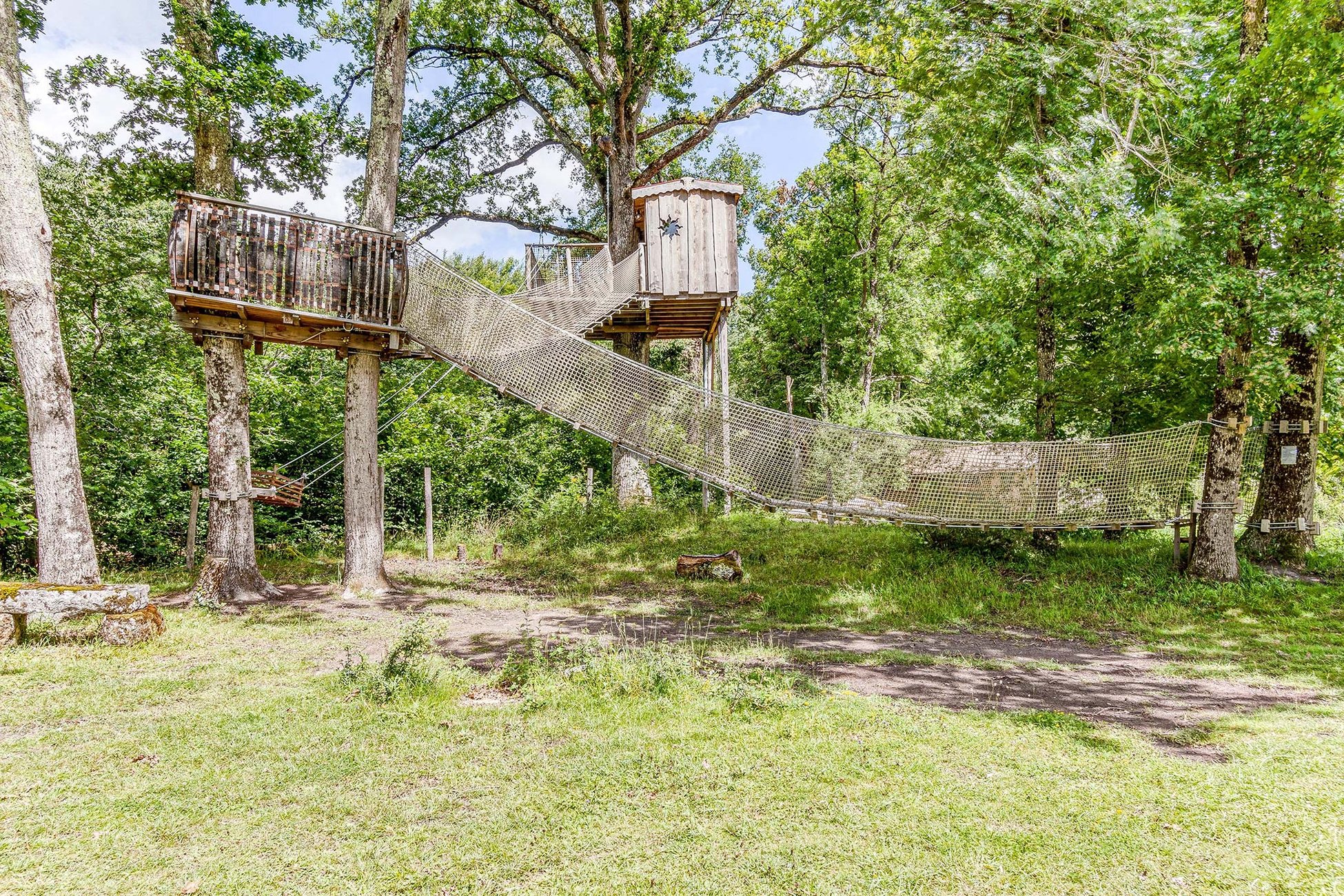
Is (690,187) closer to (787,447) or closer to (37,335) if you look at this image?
(787,447)

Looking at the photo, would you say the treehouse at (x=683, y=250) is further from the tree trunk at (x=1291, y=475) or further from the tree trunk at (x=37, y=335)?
the tree trunk at (x=1291, y=475)

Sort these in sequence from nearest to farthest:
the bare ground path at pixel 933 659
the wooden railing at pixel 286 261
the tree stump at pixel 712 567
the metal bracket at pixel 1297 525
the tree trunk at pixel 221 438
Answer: the bare ground path at pixel 933 659
the wooden railing at pixel 286 261
the tree trunk at pixel 221 438
the metal bracket at pixel 1297 525
the tree stump at pixel 712 567

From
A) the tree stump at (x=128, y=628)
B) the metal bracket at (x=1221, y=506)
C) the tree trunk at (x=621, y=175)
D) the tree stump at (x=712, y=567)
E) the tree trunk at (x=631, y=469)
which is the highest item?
the tree trunk at (x=621, y=175)

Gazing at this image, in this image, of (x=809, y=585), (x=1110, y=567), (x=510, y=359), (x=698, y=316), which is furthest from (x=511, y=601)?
(x=1110, y=567)

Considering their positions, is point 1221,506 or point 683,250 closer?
point 1221,506

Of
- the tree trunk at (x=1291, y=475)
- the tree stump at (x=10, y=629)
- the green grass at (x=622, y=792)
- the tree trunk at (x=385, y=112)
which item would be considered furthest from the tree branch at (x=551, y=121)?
the green grass at (x=622, y=792)

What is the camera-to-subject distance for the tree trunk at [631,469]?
47.5 feet

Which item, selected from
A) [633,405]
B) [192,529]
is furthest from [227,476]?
[633,405]

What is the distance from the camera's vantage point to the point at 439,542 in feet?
42.9

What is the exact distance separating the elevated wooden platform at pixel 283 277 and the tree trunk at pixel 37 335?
1.07 metres

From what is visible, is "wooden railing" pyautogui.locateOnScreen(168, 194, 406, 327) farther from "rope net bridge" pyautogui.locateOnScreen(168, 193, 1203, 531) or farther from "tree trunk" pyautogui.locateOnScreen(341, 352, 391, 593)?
"tree trunk" pyautogui.locateOnScreen(341, 352, 391, 593)

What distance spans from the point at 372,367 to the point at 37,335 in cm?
308

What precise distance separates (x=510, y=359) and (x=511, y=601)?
3.02 m

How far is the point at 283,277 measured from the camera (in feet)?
24.4
